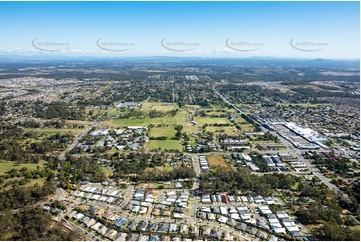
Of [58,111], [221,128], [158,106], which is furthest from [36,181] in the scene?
[158,106]

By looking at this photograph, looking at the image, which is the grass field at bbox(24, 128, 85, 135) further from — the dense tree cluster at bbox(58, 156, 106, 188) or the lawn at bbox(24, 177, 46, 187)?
the lawn at bbox(24, 177, 46, 187)

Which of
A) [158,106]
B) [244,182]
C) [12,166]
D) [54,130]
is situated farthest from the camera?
[158,106]

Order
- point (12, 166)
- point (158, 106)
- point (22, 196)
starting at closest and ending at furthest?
point (22, 196), point (12, 166), point (158, 106)

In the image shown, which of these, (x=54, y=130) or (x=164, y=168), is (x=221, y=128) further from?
(x=54, y=130)

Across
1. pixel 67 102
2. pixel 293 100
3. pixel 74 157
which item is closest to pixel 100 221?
pixel 74 157

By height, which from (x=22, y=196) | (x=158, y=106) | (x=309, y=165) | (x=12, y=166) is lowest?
(x=309, y=165)

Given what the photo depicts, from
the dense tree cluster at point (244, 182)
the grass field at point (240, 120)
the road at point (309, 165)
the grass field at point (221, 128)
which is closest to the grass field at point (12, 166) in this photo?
the dense tree cluster at point (244, 182)

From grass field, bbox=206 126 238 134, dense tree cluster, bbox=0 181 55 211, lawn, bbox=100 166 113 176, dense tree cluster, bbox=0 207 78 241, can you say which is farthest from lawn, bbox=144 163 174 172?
grass field, bbox=206 126 238 134

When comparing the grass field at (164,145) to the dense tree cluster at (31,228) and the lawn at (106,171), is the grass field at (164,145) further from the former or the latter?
the dense tree cluster at (31,228)
